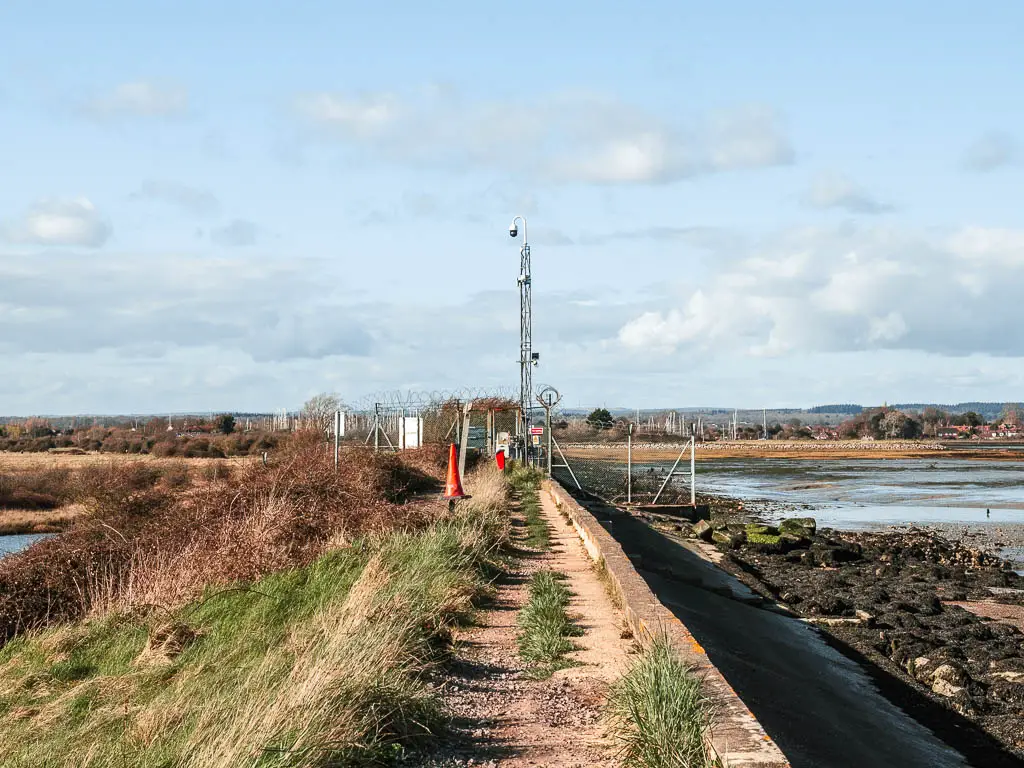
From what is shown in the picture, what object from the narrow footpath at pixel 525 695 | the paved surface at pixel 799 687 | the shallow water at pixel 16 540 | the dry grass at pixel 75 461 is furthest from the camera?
the dry grass at pixel 75 461

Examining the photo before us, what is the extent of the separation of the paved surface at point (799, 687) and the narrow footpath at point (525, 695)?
3.88 ft

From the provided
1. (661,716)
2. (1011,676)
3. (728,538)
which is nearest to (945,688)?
(1011,676)

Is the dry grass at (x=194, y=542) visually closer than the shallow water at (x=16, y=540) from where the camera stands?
Yes

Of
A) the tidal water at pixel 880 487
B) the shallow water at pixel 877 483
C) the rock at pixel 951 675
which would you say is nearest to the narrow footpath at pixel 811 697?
the rock at pixel 951 675

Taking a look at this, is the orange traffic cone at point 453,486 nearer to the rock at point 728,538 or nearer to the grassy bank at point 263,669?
the grassy bank at point 263,669

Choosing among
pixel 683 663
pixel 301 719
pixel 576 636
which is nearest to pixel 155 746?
pixel 301 719

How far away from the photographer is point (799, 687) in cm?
1070

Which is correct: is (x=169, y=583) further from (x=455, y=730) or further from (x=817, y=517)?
(x=817, y=517)

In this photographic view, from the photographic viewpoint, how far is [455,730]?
7039 mm

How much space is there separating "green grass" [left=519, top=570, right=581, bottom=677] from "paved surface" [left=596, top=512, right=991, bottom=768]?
144cm

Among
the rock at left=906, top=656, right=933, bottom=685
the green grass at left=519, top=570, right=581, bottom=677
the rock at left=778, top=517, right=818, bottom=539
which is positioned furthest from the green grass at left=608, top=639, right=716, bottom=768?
the rock at left=778, top=517, right=818, bottom=539

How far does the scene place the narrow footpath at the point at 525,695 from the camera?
662 cm

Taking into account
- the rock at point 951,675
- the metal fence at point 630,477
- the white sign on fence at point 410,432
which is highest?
the white sign on fence at point 410,432

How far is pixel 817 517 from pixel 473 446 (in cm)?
1223
